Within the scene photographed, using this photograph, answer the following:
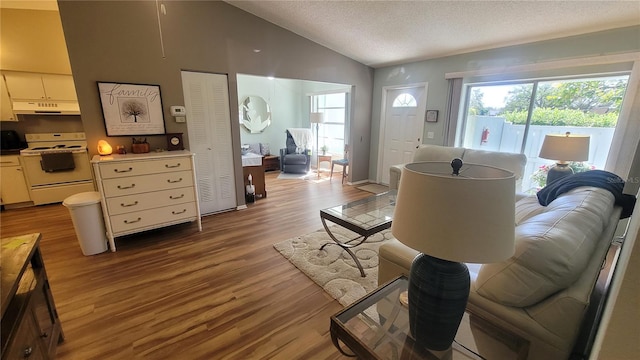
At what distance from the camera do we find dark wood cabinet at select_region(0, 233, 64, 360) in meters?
1.00

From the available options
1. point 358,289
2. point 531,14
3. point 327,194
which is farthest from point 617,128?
point 327,194

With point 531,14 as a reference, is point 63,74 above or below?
below

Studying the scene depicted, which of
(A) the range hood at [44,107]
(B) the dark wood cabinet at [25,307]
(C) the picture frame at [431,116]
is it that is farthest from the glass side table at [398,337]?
(A) the range hood at [44,107]

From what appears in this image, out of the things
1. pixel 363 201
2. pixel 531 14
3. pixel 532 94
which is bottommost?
pixel 363 201

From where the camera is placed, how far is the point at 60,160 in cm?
397

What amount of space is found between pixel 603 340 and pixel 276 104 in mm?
6999

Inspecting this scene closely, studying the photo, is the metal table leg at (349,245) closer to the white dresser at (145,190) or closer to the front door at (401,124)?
the white dresser at (145,190)

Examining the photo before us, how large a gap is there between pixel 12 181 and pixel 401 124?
20.7 feet

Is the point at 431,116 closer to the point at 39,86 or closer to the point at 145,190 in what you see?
the point at 145,190

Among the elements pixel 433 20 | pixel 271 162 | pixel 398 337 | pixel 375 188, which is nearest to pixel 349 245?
pixel 398 337

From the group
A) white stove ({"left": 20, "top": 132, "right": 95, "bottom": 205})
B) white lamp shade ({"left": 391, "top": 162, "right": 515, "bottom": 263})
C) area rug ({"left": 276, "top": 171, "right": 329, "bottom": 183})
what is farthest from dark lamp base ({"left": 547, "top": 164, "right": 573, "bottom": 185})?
white stove ({"left": 20, "top": 132, "right": 95, "bottom": 205})

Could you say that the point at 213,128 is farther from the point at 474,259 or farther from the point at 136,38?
the point at 474,259

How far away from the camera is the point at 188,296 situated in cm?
206

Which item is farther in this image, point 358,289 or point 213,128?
point 213,128
